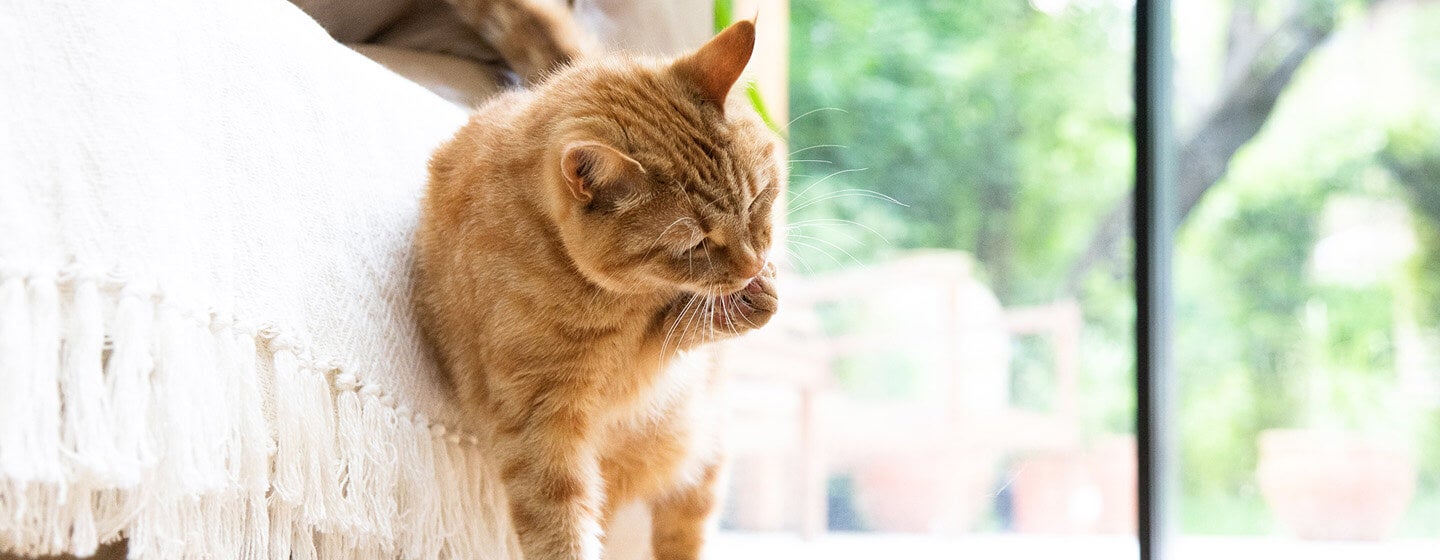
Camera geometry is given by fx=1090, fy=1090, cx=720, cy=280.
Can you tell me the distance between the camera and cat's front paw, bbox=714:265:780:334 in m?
0.99

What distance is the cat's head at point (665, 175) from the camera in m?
0.88

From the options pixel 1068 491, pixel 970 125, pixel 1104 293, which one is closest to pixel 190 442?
pixel 1068 491

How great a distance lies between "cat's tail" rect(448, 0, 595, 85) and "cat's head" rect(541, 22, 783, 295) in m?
0.29

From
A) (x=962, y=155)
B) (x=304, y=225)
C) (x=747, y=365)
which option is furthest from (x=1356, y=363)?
(x=304, y=225)

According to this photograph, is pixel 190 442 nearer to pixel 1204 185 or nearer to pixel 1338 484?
pixel 1338 484

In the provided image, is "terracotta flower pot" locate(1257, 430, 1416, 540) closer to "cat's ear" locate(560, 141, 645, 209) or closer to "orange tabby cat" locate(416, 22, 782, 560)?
"orange tabby cat" locate(416, 22, 782, 560)

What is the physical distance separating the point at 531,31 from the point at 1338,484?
7.27 ft

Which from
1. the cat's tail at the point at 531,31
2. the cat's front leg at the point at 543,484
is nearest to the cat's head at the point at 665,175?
the cat's front leg at the point at 543,484

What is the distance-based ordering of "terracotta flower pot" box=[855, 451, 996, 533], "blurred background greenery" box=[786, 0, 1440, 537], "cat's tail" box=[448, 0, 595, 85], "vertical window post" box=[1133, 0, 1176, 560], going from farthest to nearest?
"terracotta flower pot" box=[855, 451, 996, 533] < "blurred background greenery" box=[786, 0, 1440, 537] < "vertical window post" box=[1133, 0, 1176, 560] < "cat's tail" box=[448, 0, 595, 85]

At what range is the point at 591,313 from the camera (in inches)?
36.0

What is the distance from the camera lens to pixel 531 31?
126cm

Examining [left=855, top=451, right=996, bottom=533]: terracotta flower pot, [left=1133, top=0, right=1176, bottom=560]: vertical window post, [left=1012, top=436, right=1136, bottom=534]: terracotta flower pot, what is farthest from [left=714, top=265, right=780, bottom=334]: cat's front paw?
[left=1012, top=436, right=1136, bottom=534]: terracotta flower pot

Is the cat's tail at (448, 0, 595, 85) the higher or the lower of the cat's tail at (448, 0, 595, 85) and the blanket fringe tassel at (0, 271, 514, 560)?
the higher

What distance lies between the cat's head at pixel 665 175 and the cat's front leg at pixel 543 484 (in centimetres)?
13
